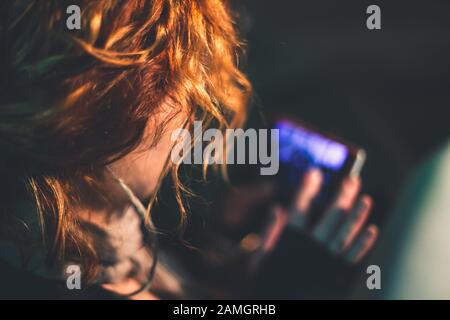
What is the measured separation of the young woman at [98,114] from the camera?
1040 millimetres

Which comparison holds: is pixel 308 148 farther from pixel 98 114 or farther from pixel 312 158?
pixel 98 114

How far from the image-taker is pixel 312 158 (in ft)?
5.07

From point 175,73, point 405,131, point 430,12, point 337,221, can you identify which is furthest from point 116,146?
point 430,12


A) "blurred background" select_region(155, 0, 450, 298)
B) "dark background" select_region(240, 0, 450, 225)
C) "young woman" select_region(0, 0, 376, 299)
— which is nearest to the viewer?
"young woman" select_region(0, 0, 376, 299)

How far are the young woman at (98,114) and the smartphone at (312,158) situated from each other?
1.01ft

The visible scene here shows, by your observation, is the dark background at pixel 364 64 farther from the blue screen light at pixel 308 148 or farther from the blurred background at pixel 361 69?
the blue screen light at pixel 308 148

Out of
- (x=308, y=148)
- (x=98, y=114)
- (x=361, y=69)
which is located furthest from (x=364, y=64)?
(x=98, y=114)

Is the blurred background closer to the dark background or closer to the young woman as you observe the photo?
the dark background

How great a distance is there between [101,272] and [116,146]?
367mm

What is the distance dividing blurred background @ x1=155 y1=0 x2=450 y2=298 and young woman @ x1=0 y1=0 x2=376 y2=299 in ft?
4.42

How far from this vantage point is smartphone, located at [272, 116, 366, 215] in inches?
57.2

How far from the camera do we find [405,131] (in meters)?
3.24

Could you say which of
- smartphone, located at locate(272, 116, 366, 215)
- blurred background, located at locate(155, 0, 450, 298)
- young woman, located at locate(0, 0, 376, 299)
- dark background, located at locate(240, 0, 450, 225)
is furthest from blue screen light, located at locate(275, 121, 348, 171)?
dark background, located at locate(240, 0, 450, 225)

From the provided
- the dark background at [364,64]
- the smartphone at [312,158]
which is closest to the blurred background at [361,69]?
the dark background at [364,64]
